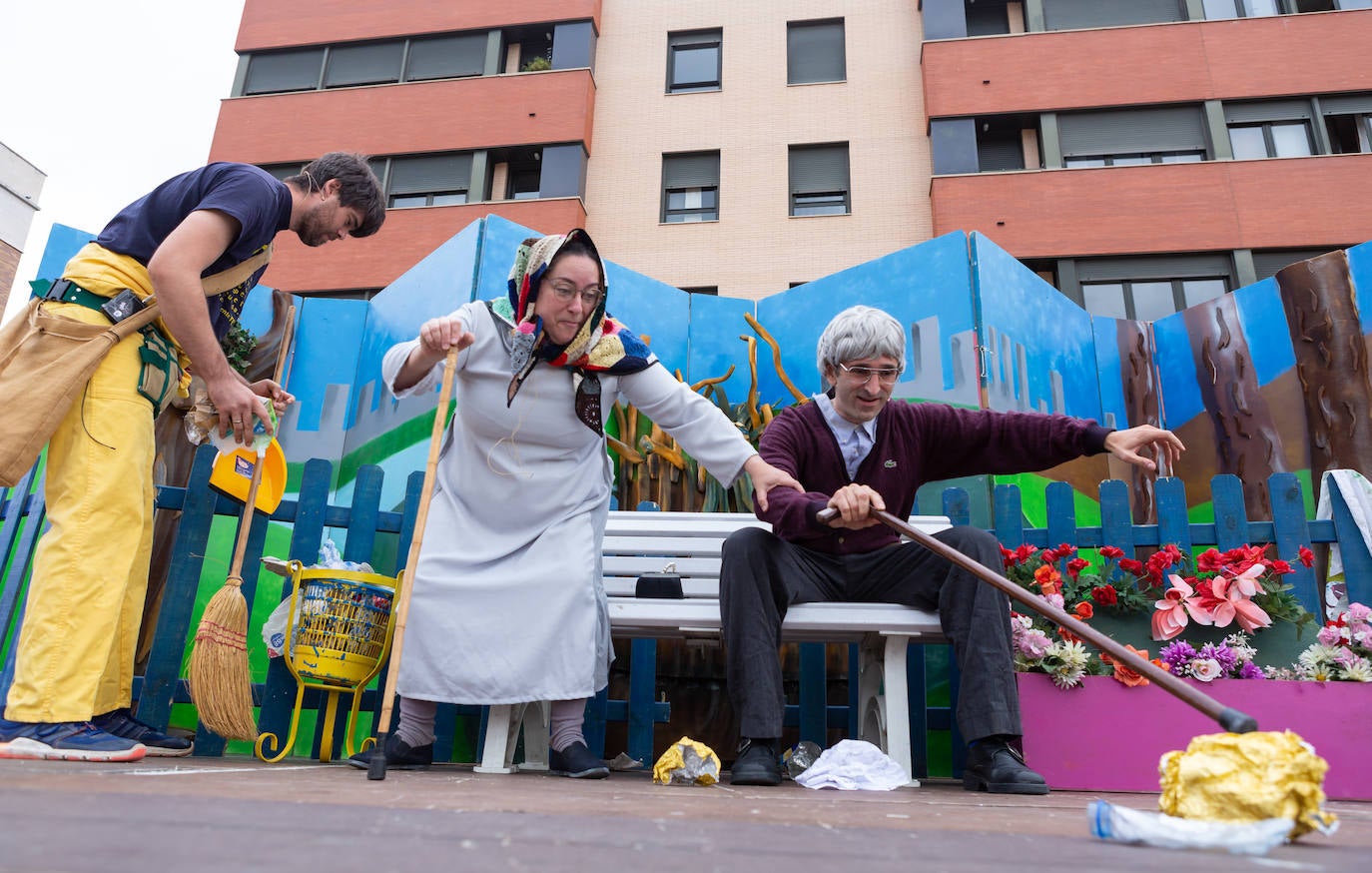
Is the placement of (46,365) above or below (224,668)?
above

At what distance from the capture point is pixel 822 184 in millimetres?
12203

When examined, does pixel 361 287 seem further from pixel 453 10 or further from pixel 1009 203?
pixel 1009 203

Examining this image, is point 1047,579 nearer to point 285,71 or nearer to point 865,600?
point 865,600

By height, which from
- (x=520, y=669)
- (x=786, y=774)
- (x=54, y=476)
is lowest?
(x=786, y=774)

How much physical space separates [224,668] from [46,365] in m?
0.96

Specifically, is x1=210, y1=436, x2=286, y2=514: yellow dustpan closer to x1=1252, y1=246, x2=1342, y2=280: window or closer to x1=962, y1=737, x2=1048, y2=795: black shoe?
x1=962, y1=737, x2=1048, y2=795: black shoe

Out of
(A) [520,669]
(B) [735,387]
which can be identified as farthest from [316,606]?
(B) [735,387]

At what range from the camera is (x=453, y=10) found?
45.4 feet

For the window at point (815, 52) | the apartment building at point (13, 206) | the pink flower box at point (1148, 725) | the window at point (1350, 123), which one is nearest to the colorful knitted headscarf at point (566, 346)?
the pink flower box at point (1148, 725)

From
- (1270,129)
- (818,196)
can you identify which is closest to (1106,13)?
(1270,129)

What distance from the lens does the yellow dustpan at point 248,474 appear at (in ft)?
9.89

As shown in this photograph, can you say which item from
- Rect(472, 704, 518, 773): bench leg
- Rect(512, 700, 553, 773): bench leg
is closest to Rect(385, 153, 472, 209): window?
Rect(512, 700, 553, 773): bench leg

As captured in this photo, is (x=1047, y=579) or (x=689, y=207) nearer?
(x=1047, y=579)

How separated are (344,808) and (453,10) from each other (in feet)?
48.9
